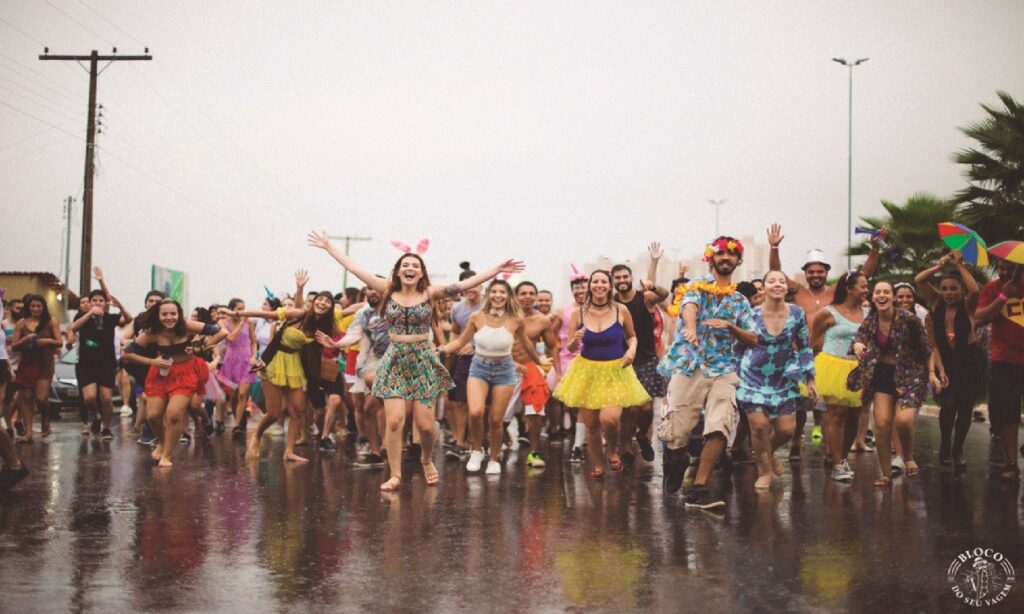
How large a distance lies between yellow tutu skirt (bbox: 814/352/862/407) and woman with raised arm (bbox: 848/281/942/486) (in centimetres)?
28

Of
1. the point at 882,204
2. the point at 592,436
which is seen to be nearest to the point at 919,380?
the point at 592,436

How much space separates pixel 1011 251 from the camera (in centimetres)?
1198

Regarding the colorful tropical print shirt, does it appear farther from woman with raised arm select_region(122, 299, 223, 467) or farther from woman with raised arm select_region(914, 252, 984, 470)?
woman with raised arm select_region(122, 299, 223, 467)

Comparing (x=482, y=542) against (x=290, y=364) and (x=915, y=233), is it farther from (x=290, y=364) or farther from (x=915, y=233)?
(x=915, y=233)

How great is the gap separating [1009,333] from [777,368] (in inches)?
112

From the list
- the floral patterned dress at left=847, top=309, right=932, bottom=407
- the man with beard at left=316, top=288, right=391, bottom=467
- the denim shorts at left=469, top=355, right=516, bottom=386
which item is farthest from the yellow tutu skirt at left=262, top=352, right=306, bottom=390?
the floral patterned dress at left=847, top=309, right=932, bottom=407

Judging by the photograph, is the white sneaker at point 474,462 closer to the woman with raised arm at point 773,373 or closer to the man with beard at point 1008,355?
the woman with raised arm at point 773,373

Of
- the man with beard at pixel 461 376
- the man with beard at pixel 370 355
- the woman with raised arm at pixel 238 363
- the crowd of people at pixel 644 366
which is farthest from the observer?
the woman with raised arm at pixel 238 363

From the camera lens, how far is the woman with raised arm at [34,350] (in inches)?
663

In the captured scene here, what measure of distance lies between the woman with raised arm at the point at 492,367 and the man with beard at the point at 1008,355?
478 cm

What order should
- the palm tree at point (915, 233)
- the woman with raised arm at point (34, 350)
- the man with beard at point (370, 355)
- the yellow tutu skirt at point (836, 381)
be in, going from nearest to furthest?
the yellow tutu skirt at point (836, 381), the man with beard at point (370, 355), the woman with raised arm at point (34, 350), the palm tree at point (915, 233)

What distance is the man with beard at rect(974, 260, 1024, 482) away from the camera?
481 inches

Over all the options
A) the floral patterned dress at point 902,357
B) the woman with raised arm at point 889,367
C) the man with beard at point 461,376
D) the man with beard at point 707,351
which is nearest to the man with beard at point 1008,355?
the woman with raised arm at point 889,367

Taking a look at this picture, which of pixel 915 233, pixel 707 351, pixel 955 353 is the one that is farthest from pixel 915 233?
pixel 707 351
